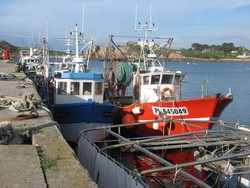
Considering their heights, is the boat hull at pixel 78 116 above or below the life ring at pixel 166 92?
below

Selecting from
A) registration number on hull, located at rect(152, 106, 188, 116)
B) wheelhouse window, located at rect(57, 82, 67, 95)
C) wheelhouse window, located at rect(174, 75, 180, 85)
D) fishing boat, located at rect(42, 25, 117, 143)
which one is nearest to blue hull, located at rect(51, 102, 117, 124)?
fishing boat, located at rect(42, 25, 117, 143)

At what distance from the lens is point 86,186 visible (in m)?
5.05

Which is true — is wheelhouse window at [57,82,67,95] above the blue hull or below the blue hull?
above

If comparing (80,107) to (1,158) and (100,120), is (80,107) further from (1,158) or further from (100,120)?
Result: (1,158)

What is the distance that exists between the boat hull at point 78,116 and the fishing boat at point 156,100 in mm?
1679

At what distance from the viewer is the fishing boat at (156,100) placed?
15.3 metres

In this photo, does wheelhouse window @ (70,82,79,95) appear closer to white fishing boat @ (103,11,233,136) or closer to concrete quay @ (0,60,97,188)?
white fishing boat @ (103,11,233,136)

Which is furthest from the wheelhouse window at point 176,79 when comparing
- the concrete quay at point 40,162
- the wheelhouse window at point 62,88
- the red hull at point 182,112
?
the concrete quay at point 40,162

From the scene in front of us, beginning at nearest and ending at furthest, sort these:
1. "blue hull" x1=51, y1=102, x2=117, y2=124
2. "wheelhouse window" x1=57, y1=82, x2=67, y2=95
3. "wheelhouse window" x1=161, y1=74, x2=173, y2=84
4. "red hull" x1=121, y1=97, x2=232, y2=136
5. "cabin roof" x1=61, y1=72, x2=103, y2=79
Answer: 1. "blue hull" x1=51, y1=102, x2=117, y2=124
2. "red hull" x1=121, y1=97, x2=232, y2=136
3. "cabin roof" x1=61, y1=72, x2=103, y2=79
4. "wheelhouse window" x1=57, y1=82, x2=67, y2=95
5. "wheelhouse window" x1=161, y1=74, x2=173, y2=84

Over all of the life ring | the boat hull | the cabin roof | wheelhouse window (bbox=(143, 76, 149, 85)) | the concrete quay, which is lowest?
the boat hull

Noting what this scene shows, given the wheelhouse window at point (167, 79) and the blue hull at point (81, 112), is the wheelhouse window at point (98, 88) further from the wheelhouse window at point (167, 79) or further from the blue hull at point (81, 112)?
the wheelhouse window at point (167, 79)

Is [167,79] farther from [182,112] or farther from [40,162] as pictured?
[40,162]

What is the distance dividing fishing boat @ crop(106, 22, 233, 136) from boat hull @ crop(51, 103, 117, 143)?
1679 millimetres

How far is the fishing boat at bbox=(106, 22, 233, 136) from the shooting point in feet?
50.3
